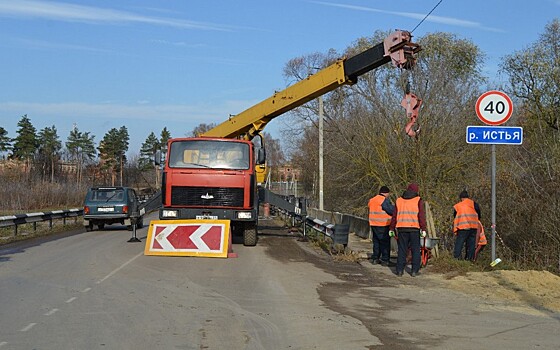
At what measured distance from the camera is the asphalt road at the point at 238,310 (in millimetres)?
7570

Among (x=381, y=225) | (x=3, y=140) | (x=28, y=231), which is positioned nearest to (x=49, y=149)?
(x=3, y=140)

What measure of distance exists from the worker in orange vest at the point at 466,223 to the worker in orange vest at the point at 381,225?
1.52 m

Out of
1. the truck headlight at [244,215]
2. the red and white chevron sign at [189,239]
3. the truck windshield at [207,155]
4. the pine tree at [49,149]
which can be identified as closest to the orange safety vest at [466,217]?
the red and white chevron sign at [189,239]

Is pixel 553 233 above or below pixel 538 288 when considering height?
above

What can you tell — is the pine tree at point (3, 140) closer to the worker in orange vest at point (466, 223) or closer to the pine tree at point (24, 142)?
the pine tree at point (24, 142)

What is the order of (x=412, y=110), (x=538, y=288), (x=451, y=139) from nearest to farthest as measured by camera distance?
(x=538, y=288)
(x=412, y=110)
(x=451, y=139)

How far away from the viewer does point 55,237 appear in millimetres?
24078

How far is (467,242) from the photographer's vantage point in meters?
14.6

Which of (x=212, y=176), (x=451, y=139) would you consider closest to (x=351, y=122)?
(x=451, y=139)

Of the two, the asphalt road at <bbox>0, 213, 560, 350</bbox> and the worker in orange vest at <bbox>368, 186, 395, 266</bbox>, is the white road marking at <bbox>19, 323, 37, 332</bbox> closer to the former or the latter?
the asphalt road at <bbox>0, 213, 560, 350</bbox>

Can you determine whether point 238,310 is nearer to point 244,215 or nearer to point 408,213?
point 408,213

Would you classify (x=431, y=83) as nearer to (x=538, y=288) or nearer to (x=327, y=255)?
(x=327, y=255)

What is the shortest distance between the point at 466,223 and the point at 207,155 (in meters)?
7.74

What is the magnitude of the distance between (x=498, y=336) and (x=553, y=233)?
6.17 meters
